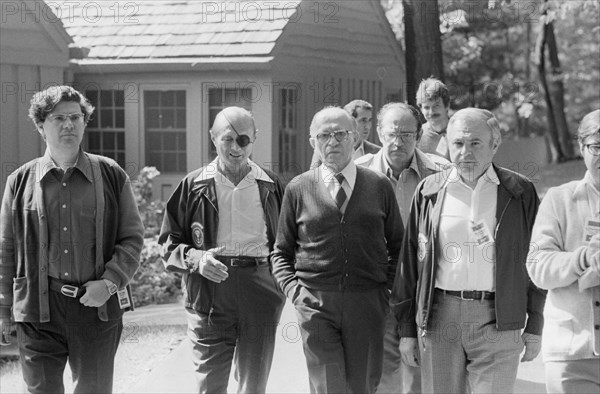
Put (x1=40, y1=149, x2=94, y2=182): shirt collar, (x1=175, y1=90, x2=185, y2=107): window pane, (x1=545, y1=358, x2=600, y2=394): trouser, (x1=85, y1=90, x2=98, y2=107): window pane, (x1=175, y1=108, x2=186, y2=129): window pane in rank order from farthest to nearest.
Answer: (x1=85, y1=90, x2=98, y2=107): window pane → (x1=175, y1=108, x2=186, y2=129): window pane → (x1=175, y1=90, x2=185, y2=107): window pane → (x1=40, y1=149, x2=94, y2=182): shirt collar → (x1=545, y1=358, x2=600, y2=394): trouser

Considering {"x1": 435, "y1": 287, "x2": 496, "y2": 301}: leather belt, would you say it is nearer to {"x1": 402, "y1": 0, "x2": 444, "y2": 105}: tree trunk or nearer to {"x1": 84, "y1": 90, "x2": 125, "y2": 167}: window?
{"x1": 402, "y1": 0, "x2": 444, "y2": 105}: tree trunk

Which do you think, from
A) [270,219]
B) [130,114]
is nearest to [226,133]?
[270,219]

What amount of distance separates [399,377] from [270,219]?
140 centimetres

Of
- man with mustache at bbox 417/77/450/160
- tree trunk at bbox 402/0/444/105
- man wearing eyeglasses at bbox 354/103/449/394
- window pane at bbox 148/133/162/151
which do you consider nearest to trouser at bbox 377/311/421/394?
man wearing eyeglasses at bbox 354/103/449/394

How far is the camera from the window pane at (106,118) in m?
14.8

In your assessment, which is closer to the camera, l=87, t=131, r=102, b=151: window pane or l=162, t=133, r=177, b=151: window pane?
l=162, t=133, r=177, b=151: window pane

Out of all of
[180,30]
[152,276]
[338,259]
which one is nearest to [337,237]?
[338,259]

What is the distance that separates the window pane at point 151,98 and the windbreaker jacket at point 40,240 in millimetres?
9232

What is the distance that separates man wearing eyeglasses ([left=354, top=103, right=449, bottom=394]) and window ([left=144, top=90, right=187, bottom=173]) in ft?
28.0

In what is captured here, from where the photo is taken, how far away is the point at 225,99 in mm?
13969

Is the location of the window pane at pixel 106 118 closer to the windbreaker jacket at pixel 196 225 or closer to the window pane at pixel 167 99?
the window pane at pixel 167 99

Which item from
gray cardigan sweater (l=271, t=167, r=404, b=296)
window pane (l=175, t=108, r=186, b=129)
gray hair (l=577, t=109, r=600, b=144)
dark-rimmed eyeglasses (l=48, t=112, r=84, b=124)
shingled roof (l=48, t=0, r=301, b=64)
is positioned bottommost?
gray cardigan sweater (l=271, t=167, r=404, b=296)

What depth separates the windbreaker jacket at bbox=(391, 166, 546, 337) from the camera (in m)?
4.81

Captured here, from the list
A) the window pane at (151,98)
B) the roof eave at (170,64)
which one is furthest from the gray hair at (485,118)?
the window pane at (151,98)
